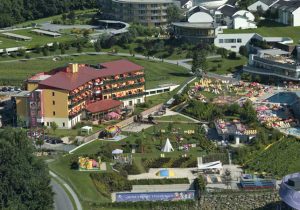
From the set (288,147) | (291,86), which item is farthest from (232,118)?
(291,86)

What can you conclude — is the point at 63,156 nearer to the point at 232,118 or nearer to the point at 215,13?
the point at 232,118

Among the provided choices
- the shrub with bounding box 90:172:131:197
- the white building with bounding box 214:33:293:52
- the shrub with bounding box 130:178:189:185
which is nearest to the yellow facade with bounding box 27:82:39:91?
the shrub with bounding box 90:172:131:197

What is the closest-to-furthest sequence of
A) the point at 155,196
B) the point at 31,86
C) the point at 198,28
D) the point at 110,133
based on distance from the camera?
the point at 155,196 → the point at 110,133 → the point at 31,86 → the point at 198,28

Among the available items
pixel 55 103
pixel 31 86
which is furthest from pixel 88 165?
pixel 31 86

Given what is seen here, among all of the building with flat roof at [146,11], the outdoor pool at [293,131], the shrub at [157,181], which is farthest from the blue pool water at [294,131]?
the building with flat roof at [146,11]

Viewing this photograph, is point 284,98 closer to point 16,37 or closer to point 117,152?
point 117,152
